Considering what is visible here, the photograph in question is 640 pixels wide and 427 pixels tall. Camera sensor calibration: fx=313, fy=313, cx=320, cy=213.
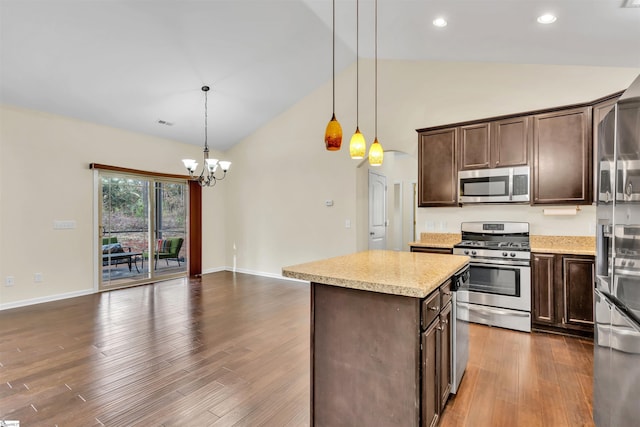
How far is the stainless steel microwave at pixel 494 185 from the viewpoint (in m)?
3.72

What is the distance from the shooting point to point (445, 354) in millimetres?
2012

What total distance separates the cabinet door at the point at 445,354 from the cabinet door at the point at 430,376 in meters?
0.09

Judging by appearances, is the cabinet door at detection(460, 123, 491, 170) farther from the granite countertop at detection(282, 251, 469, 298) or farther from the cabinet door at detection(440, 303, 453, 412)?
the cabinet door at detection(440, 303, 453, 412)

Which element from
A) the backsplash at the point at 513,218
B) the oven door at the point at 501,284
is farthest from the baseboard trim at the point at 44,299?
the oven door at the point at 501,284

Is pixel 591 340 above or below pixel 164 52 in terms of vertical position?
below

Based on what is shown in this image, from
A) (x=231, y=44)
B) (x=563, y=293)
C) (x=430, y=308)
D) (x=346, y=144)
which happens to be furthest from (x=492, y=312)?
(x=231, y=44)

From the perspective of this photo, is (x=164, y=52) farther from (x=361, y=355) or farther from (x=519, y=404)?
(x=519, y=404)

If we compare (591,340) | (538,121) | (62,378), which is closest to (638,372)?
(591,340)

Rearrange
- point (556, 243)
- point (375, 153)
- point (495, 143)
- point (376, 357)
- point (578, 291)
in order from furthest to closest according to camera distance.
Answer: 1. point (495, 143)
2. point (556, 243)
3. point (578, 291)
4. point (375, 153)
5. point (376, 357)

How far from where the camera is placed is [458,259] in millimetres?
2498

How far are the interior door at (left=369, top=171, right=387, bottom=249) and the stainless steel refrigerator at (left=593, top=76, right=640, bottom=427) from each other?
4114mm

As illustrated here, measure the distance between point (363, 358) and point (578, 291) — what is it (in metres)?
2.84

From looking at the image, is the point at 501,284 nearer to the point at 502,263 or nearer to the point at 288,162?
the point at 502,263

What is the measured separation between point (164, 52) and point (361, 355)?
164 inches
